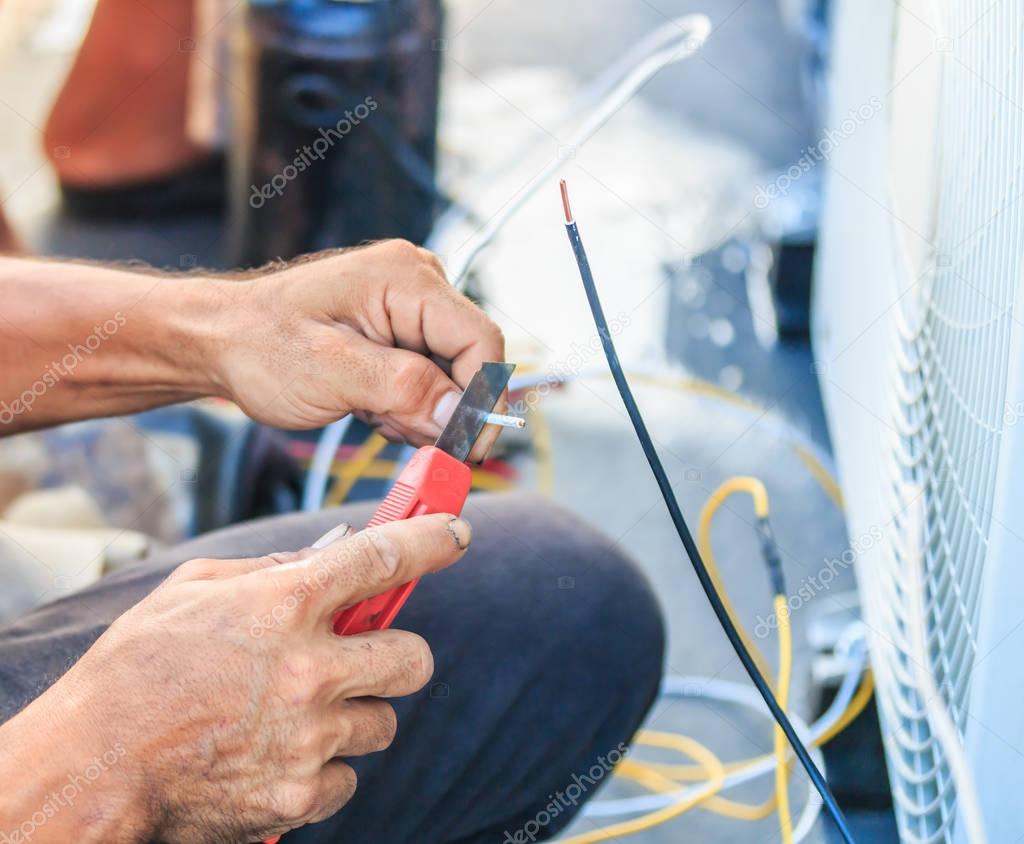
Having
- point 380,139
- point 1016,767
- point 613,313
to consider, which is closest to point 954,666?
point 1016,767

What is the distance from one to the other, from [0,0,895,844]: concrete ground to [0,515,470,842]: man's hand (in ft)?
0.96

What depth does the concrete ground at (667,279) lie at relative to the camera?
119 cm

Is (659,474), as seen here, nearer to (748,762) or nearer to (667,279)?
(748,762)

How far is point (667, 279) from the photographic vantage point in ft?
5.54

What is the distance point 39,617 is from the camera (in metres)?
0.74

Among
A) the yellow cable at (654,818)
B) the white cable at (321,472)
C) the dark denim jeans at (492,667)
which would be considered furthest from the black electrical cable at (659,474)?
the white cable at (321,472)

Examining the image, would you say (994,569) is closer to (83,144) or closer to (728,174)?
(728,174)

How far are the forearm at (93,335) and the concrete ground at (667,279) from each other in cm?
33

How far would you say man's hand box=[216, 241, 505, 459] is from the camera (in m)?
0.66

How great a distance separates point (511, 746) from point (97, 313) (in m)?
0.44

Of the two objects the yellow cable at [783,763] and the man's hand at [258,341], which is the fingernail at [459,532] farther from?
the yellow cable at [783,763]

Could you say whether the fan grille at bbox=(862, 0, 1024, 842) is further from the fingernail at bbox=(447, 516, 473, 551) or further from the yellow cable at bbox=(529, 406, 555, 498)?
the yellow cable at bbox=(529, 406, 555, 498)

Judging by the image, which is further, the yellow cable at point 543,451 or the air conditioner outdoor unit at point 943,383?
the yellow cable at point 543,451

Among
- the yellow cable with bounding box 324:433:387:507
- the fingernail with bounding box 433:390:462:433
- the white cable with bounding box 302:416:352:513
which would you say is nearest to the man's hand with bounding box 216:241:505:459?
the fingernail with bounding box 433:390:462:433
